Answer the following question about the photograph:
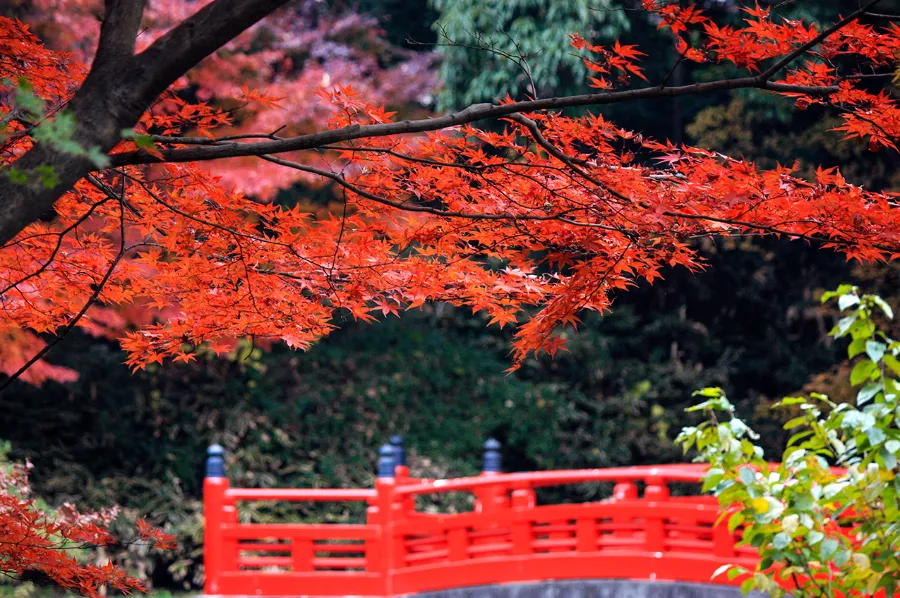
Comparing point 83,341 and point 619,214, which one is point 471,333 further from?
point 619,214

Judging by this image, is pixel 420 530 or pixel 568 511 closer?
pixel 568 511

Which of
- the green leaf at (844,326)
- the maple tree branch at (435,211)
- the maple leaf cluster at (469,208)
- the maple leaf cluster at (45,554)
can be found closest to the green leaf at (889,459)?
the green leaf at (844,326)

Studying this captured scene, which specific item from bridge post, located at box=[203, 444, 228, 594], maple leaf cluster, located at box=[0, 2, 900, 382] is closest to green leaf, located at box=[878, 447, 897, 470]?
maple leaf cluster, located at box=[0, 2, 900, 382]

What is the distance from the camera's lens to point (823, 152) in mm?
11164

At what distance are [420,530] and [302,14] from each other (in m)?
7.31

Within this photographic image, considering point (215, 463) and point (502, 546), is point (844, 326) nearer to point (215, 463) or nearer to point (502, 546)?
point (502, 546)

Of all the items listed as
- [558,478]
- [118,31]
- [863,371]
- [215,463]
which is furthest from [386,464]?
[118,31]

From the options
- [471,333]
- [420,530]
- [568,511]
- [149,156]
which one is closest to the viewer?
[149,156]

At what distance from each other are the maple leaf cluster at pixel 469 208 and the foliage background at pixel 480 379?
675 centimetres

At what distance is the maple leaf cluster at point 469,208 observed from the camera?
10.1 feet

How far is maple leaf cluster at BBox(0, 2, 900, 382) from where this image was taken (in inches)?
121

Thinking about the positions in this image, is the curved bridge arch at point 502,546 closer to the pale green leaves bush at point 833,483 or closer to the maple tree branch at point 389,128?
the pale green leaves bush at point 833,483

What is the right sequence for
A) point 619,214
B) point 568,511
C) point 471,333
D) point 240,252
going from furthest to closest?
1. point 471,333
2. point 568,511
3. point 240,252
4. point 619,214

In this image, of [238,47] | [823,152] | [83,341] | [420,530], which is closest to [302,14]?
[238,47]
